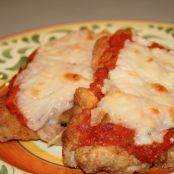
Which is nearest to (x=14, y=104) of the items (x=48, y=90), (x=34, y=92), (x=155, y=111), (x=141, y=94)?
(x=34, y=92)

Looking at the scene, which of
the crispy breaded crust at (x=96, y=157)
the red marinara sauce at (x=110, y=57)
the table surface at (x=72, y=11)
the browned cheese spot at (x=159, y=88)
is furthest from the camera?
the table surface at (x=72, y=11)

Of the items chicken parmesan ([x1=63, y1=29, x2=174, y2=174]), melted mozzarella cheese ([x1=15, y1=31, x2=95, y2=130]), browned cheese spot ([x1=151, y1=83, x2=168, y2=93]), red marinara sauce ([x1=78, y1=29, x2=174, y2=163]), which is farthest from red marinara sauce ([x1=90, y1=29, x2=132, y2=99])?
browned cheese spot ([x1=151, y1=83, x2=168, y2=93])

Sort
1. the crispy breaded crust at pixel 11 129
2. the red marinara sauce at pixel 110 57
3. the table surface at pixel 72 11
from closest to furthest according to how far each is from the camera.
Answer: the red marinara sauce at pixel 110 57 < the crispy breaded crust at pixel 11 129 < the table surface at pixel 72 11

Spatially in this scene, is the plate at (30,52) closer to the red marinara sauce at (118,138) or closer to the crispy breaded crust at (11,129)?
Result: the crispy breaded crust at (11,129)

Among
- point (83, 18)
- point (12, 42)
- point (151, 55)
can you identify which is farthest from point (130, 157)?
point (83, 18)

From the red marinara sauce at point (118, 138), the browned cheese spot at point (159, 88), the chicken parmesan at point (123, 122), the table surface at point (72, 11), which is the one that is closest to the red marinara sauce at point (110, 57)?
the chicken parmesan at point (123, 122)

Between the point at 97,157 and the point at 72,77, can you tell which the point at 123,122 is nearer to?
the point at 97,157
